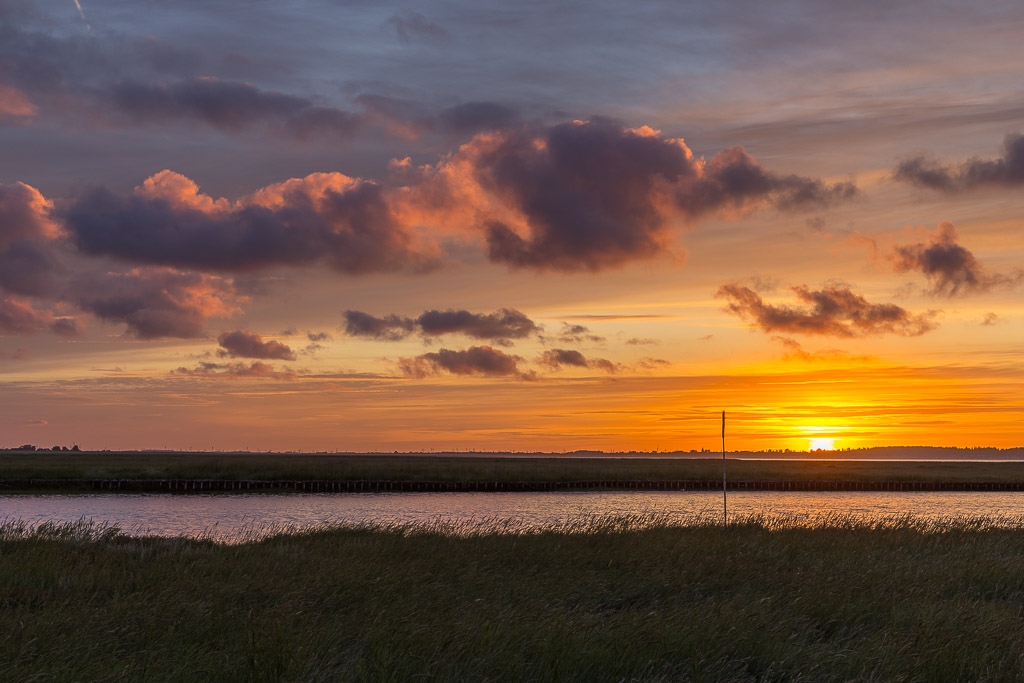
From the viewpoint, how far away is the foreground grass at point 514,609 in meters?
8.55

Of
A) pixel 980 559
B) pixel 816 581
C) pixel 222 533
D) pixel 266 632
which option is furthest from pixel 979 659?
pixel 222 533

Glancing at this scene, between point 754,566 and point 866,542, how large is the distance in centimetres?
757

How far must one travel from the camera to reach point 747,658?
9.27 meters

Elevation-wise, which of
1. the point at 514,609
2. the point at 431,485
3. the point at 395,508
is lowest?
the point at 431,485

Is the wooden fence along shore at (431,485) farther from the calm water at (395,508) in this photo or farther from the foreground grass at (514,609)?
the foreground grass at (514,609)

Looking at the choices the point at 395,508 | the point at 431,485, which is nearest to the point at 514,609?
the point at 395,508

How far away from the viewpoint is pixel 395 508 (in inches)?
1912

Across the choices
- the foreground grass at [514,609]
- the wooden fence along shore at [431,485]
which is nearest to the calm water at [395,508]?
the wooden fence along shore at [431,485]

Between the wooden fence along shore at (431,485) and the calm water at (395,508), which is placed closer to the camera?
the calm water at (395,508)

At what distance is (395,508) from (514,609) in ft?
127

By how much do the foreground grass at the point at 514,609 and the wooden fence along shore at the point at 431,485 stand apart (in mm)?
46120

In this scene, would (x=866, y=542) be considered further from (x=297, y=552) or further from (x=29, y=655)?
(x=29, y=655)

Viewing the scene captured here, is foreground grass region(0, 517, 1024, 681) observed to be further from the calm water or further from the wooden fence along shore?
the wooden fence along shore

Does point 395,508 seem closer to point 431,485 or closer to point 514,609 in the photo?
point 431,485
